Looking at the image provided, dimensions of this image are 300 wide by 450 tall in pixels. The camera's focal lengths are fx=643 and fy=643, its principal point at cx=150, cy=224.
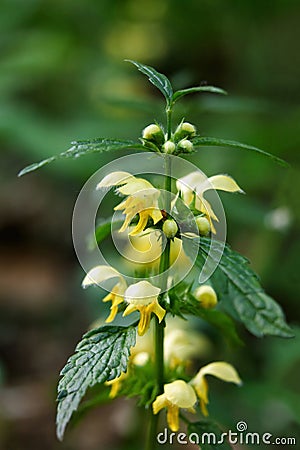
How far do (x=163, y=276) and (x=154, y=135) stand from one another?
8.8 inches

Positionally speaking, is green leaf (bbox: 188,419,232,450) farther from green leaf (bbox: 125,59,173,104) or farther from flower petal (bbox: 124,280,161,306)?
green leaf (bbox: 125,59,173,104)

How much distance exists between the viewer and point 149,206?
94cm

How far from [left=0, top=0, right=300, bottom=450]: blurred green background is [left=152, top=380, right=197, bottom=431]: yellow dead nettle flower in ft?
1.84

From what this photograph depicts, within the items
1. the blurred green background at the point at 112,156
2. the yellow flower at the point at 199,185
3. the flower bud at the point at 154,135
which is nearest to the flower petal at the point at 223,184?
the yellow flower at the point at 199,185

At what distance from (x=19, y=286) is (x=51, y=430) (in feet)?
3.60

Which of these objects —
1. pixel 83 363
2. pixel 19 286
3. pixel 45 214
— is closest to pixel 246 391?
pixel 83 363

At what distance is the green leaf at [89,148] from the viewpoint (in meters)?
0.91

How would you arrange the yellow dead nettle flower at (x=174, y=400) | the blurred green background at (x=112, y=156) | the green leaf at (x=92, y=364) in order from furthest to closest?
the blurred green background at (x=112, y=156)
the yellow dead nettle flower at (x=174, y=400)
the green leaf at (x=92, y=364)

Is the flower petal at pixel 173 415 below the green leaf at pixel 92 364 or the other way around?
below

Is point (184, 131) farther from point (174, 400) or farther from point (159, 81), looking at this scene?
point (174, 400)

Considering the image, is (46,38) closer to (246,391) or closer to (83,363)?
(246,391)

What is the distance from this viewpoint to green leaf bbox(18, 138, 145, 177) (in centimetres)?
91

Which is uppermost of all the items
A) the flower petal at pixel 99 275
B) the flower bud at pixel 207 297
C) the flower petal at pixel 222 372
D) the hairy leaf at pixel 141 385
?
the flower petal at pixel 99 275

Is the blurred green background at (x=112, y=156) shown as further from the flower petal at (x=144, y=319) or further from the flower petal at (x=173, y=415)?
the flower petal at (x=144, y=319)
